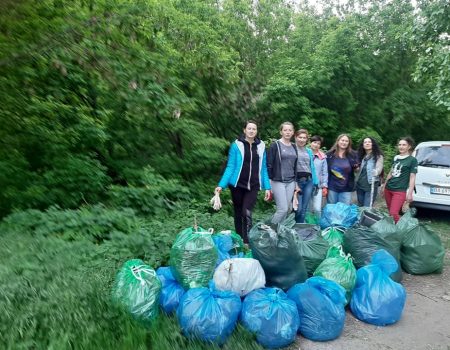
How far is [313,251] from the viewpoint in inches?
165

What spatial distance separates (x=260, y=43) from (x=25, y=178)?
967 centimetres

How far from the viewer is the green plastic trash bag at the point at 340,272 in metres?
3.71

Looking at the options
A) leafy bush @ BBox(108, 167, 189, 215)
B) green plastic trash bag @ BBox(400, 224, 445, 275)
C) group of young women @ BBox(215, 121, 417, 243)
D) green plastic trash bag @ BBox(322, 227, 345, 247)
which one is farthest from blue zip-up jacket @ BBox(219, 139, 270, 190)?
green plastic trash bag @ BBox(400, 224, 445, 275)

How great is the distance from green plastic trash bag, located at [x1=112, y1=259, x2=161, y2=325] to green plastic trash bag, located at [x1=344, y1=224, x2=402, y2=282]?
2.21 metres

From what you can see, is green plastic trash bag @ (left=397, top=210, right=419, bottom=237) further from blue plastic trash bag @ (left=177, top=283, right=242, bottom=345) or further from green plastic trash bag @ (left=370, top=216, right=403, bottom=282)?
blue plastic trash bag @ (left=177, top=283, right=242, bottom=345)

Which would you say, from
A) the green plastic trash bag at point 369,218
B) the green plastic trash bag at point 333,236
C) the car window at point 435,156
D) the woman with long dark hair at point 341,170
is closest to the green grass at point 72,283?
the green plastic trash bag at point 333,236

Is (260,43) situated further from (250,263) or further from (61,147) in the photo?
(250,263)

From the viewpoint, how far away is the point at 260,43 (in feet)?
43.5

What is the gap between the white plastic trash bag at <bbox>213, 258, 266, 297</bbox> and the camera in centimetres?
334

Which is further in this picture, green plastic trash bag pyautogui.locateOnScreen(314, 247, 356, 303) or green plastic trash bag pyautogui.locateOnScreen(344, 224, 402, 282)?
green plastic trash bag pyautogui.locateOnScreen(344, 224, 402, 282)

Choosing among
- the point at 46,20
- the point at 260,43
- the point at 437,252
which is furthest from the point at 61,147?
the point at 260,43

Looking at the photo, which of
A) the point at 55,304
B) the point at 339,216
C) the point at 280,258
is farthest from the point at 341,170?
the point at 55,304

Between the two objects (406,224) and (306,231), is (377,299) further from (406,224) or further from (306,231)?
(406,224)

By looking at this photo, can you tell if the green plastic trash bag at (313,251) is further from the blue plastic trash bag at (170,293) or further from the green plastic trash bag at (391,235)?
the blue plastic trash bag at (170,293)
